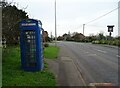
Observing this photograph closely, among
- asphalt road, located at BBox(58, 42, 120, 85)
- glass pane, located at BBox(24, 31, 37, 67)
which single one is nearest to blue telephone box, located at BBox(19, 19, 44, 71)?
glass pane, located at BBox(24, 31, 37, 67)

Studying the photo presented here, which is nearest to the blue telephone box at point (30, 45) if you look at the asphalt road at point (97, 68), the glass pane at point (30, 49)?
the glass pane at point (30, 49)

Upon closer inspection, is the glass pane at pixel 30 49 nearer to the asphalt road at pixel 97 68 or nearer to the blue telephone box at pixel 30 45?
the blue telephone box at pixel 30 45

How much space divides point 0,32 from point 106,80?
518 centimetres

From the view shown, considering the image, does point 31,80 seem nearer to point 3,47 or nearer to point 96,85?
point 96,85

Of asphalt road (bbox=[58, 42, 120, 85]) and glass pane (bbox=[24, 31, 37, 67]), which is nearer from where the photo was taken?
asphalt road (bbox=[58, 42, 120, 85])

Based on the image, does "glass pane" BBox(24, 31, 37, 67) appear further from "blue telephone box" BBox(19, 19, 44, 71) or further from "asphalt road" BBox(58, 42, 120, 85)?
"asphalt road" BBox(58, 42, 120, 85)

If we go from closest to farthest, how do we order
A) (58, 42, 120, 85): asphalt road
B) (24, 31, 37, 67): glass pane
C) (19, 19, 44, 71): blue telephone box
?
(58, 42, 120, 85): asphalt road, (19, 19, 44, 71): blue telephone box, (24, 31, 37, 67): glass pane

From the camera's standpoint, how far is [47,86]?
9805mm

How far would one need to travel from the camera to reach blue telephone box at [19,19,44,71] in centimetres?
→ 1351

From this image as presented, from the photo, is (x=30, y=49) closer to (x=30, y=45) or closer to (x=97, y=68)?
Result: (x=30, y=45)

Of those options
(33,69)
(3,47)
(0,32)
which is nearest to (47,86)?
(33,69)

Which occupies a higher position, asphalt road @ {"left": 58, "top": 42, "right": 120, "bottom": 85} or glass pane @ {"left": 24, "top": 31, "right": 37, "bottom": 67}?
glass pane @ {"left": 24, "top": 31, "right": 37, "bottom": 67}

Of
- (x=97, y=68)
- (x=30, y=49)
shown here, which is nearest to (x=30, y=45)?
(x=30, y=49)

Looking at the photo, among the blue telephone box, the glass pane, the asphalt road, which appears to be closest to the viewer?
the asphalt road
